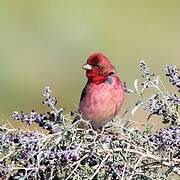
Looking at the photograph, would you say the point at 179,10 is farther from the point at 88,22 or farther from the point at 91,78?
the point at 91,78

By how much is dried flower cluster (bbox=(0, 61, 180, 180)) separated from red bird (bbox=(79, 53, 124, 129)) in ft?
2.78

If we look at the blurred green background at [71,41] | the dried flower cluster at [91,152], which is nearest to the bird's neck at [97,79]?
the dried flower cluster at [91,152]

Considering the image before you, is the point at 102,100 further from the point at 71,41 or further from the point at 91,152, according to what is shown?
the point at 71,41

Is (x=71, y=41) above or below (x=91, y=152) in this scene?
above

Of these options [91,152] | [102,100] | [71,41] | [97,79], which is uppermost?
[71,41]

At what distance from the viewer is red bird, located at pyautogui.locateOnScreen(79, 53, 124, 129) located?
3.87 metres

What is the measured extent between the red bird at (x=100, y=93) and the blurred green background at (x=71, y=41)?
5427mm

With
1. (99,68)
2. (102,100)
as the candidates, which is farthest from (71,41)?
(102,100)

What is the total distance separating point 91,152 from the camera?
111 inches

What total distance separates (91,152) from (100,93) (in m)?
1.22

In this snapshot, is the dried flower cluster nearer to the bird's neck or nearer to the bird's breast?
the bird's breast

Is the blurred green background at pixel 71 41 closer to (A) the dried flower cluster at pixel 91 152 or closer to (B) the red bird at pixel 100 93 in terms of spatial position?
(B) the red bird at pixel 100 93

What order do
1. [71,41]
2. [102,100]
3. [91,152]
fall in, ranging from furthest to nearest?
[71,41], [102,100], [91,152]

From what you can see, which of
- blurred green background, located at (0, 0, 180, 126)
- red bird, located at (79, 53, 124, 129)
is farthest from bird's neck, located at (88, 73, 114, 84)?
blurred green background, located at (0, 0, 180, 126)
